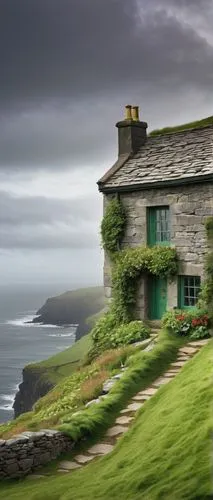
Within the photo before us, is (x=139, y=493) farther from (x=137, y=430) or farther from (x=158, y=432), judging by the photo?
(x=137, y=430)

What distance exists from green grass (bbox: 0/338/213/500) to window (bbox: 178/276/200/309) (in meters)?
8.44

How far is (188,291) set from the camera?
23.4 meters

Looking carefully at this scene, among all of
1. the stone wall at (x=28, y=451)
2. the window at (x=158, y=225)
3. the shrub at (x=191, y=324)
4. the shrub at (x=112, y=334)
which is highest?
the window at (x=158, y=225)

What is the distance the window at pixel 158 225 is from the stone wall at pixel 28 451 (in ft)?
38.7

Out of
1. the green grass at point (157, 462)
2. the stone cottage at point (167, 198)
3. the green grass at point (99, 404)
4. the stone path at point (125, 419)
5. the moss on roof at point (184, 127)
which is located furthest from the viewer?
the moss on roof at point (184, 127)

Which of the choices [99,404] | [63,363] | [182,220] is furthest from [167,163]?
[63,363]

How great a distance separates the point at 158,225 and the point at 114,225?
2069 millimetres

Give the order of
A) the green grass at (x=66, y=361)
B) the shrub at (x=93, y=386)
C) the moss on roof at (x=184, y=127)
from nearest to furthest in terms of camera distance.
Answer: the shrub at (x=93, y=386) < the moss on roof at (x=184, y=127) < the green grass at (x=66, y=361)

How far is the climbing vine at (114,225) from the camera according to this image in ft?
83.9

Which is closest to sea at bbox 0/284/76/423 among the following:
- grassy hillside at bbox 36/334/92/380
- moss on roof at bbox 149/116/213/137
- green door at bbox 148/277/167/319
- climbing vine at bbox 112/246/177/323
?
grassy hillside at bbox 36/334/92/380

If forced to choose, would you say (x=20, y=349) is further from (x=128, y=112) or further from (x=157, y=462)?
(x=157, y=462)

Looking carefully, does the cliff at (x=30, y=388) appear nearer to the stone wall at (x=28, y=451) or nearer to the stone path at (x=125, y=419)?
the stone path at (x=125, y=419)

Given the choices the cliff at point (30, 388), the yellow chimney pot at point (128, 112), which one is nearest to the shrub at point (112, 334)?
the yellow chimney pot at point (128, 112)

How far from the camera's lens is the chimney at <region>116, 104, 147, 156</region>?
27750 mm
